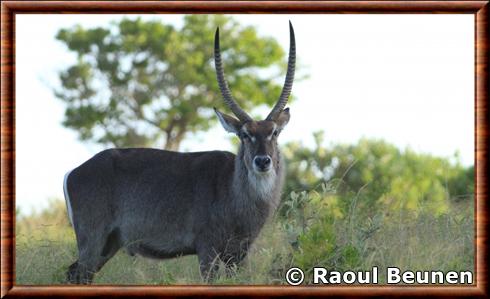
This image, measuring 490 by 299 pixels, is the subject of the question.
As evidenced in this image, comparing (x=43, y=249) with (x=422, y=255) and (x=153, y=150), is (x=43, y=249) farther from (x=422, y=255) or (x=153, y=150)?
(x=422, y=255)

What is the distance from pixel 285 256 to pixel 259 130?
1.08 m

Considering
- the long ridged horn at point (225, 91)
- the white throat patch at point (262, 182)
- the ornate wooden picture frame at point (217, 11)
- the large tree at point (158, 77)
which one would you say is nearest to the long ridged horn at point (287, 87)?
the long ridged horn at point (225, 91)

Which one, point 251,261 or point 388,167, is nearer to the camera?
point 251,261

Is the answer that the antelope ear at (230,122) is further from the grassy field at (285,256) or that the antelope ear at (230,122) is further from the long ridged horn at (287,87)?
the grassy field at (285,256)

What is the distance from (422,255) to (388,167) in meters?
12.6

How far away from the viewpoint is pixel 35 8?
6.64 metres

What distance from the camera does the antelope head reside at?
694 centimetres

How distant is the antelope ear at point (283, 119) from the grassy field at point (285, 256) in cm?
83

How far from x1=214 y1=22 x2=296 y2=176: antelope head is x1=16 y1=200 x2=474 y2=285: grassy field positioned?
0.65 m

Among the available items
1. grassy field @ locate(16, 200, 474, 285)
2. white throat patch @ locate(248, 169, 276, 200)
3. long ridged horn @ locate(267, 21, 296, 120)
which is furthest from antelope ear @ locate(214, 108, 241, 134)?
grassy field @ locate(16, 200, 474, 285)

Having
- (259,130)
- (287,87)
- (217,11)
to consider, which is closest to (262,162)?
(259,130)

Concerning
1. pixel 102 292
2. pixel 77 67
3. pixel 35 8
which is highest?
pixel 77 67

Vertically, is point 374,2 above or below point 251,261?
above

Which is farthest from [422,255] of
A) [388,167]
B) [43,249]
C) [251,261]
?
[388,167]
